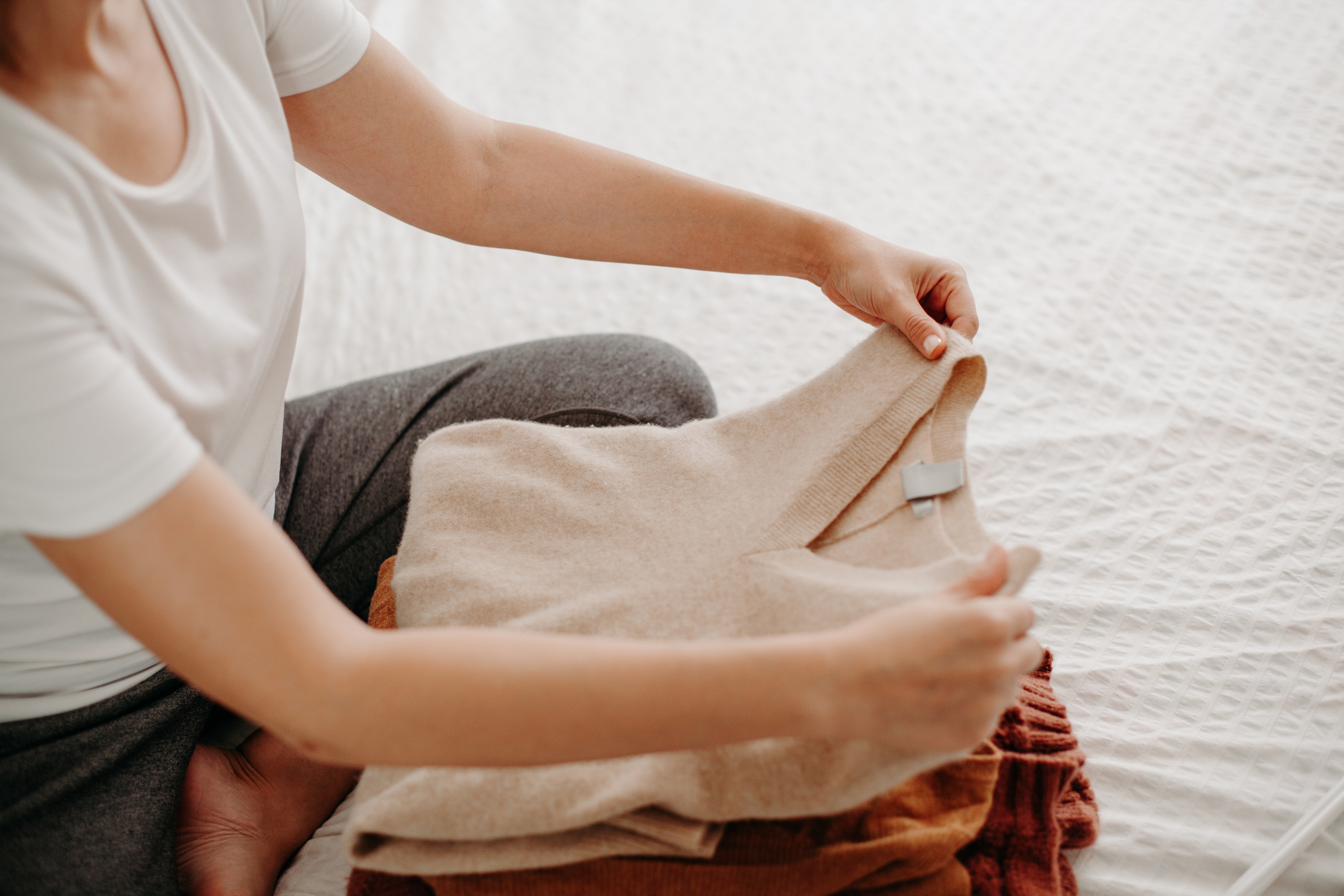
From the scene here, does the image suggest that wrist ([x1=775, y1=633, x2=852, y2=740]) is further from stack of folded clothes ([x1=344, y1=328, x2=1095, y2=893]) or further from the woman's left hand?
the woman's left hand

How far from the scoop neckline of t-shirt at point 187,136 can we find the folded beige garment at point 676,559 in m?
0.23

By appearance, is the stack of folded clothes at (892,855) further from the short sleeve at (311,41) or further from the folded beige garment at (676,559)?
the short sleeve at (311,41)

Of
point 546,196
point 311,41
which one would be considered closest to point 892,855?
point 546,196

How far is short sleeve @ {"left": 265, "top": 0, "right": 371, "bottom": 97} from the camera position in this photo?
623mm

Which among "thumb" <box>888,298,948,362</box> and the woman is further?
"thumb" <box>888,298,948,362</box>

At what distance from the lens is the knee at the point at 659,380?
77cm

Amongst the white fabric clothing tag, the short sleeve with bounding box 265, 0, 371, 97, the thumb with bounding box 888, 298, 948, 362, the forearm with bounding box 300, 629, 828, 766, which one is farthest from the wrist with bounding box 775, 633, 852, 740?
the short sleeve with bounding box 265, 0, 371, 97

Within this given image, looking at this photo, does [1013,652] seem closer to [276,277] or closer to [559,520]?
[559,520]

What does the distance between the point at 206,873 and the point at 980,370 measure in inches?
24.9

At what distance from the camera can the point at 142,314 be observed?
0.49 m

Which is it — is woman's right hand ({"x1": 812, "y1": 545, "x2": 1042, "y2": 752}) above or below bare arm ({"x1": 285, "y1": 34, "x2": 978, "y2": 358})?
below

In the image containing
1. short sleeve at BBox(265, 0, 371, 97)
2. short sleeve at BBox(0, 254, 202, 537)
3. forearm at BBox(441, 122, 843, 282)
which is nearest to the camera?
short sleeve at BBox(0, 254, 202, 537)

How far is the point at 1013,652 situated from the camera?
1.30 ft

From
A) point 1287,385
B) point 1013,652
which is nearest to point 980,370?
point 1013,652
